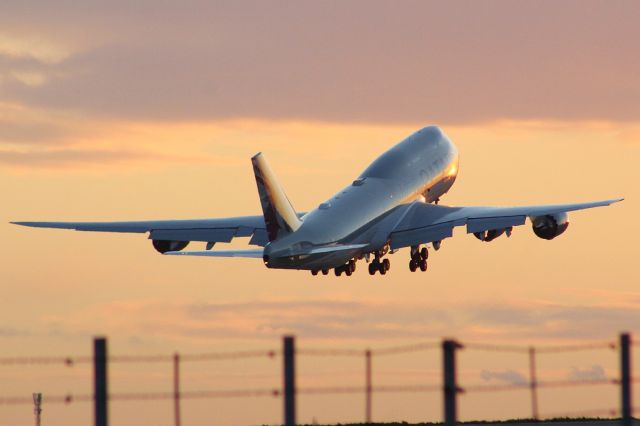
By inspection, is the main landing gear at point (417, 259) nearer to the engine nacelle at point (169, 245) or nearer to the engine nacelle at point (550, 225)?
the engine nacelle at point (550, 225)

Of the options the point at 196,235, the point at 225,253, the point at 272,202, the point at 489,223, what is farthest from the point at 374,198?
the point at 225,253

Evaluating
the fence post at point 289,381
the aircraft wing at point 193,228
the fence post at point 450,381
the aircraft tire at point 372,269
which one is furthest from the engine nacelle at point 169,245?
the fence post at point 289,381

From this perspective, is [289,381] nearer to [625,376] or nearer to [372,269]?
[625,376]

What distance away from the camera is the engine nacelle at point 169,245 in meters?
81.8

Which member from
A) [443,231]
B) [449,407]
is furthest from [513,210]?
[449,407]

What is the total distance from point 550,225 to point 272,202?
56.3ft

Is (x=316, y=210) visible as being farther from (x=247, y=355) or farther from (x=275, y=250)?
(x=247, y=355)

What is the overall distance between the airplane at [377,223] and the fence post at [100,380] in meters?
41.6

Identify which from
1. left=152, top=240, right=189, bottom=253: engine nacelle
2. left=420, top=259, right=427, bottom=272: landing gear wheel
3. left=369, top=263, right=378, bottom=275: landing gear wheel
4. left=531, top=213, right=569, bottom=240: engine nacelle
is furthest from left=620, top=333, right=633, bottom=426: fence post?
left=152, top=240, right=189, bottom=253: engine nacelle

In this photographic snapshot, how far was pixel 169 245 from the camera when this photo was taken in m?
81.9

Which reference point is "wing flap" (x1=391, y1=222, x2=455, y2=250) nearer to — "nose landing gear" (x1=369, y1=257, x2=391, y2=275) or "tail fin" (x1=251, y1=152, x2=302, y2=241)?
"nose landing gear" (x1=369, y1=257, x2=391, y2=275)

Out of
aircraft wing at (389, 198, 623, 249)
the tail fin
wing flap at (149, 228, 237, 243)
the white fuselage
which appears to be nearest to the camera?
the tail fin

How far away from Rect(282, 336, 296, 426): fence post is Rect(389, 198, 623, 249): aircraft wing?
48.9 metres

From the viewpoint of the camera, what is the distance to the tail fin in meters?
66.3
